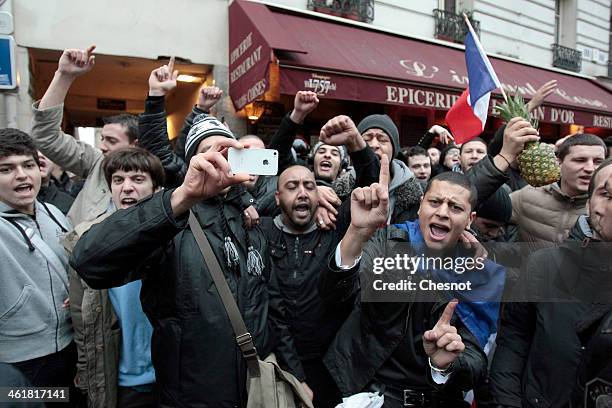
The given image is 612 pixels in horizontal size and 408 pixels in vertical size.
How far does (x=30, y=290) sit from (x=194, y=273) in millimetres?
919

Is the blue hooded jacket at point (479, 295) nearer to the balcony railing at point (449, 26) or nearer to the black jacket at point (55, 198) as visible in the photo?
the black jacket at point (55, 198)

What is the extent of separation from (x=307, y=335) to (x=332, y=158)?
1762mm

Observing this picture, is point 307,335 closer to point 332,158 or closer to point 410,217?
point 410,217

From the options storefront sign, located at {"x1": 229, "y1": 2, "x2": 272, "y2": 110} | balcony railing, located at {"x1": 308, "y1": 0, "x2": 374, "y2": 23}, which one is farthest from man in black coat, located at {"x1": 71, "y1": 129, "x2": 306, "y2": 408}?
balcony railing, located at {"x1": 308, "y1": 0, "x2": 374, "y2": 23}

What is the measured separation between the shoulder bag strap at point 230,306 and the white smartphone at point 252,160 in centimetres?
54

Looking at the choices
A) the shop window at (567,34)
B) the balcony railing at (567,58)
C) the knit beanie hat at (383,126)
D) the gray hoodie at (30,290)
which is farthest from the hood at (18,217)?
the shop window at (567,34)

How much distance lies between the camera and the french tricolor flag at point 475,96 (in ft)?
10.2

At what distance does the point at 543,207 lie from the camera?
9.77ft

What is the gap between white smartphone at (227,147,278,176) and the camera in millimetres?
1504

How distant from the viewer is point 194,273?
6.23ft

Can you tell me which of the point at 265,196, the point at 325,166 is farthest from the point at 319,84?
the point at 265,196

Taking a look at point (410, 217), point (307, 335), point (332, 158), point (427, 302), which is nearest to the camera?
point (427, 302)

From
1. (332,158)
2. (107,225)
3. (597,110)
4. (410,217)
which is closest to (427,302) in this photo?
(410,217)

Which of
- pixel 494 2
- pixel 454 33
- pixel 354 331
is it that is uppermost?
pixel 494 2
